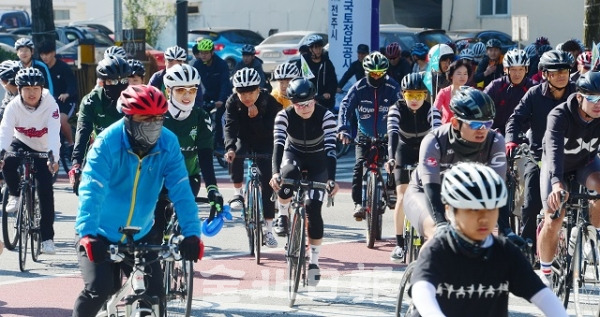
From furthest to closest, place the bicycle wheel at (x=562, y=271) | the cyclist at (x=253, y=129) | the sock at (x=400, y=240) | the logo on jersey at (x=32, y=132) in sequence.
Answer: the cyclist at (x=253, y=129) < the logo on jersey at (x=32, y=132) < the sock at (x=400, y=240) < the bicycle wheel at (x=562, y=271)

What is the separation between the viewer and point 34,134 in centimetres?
1178

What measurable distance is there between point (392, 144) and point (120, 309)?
5277 millimetres

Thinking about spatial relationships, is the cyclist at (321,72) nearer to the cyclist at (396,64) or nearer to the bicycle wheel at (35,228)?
the cyclist at (396,64)

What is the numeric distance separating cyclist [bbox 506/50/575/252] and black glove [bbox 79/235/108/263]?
4.64 m

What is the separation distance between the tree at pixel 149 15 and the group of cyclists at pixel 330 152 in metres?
29.6

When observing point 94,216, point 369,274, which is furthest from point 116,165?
point 369,274

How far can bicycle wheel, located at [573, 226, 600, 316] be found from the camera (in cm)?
888

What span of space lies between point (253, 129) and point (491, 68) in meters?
6.22

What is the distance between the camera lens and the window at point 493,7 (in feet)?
142

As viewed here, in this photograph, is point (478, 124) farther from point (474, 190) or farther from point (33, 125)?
point (33, 125)

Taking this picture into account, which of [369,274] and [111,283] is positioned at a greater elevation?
[111,283]

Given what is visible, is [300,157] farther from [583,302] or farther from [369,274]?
[583,302]

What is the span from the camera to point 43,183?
38.6 feet

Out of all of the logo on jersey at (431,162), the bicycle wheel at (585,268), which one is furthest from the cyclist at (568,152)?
the logo on jersey at (431,162)
